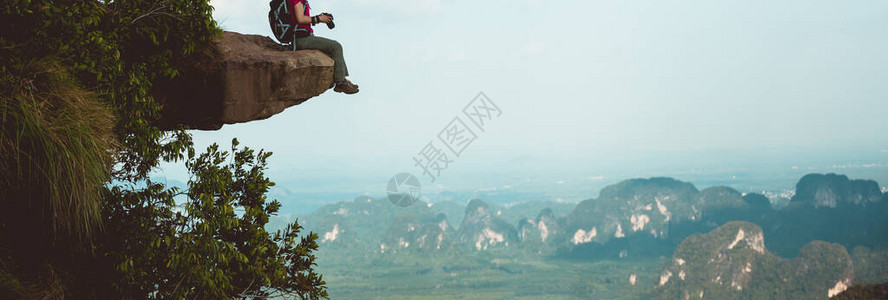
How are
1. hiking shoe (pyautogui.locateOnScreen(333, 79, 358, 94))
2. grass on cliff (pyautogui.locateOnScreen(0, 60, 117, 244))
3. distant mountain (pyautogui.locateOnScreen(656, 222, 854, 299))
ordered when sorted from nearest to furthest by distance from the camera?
grass on cliff (pyautogui.locateOnScreen(0, 60, 117, 244))
hiking shoe (pyautogui.locateOnScreen(333, 79, 358, 94))
distant mountain (pyautogui.locateOnScreen(656, 222, 854, 299))

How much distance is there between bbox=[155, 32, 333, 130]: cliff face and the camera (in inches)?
233

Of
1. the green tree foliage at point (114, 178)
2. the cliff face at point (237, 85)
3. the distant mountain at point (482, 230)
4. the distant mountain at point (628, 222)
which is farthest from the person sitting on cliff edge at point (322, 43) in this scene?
the distant mountain at point (482, 230)

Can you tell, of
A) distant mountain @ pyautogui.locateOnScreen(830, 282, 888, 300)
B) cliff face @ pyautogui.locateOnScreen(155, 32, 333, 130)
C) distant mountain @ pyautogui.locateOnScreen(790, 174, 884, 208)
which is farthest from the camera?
distant mountain @ pyautogui.locateOnScreen(790, 174, 884, 208)

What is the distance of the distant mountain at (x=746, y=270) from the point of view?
66625mm

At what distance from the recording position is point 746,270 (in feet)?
238

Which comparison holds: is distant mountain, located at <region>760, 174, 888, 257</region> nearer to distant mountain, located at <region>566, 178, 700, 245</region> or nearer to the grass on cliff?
distant mountain, located at <region>566, 178, 700, 245</region>

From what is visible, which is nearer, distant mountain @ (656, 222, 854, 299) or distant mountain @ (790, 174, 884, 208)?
distant mountain @ (656, 222, 854, 299)

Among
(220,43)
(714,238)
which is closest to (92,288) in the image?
(220,43)

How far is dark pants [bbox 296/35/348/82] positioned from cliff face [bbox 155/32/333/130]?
15cm

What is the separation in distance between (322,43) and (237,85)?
1.00 m

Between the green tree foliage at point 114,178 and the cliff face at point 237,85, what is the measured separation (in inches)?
6.2

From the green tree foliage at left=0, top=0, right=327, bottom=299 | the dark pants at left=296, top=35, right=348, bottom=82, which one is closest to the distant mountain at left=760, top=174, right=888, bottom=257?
the dark pants at left=296, top=35, right=348, bottom=82

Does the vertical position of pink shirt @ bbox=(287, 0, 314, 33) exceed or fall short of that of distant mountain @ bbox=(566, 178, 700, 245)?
it exceeds it

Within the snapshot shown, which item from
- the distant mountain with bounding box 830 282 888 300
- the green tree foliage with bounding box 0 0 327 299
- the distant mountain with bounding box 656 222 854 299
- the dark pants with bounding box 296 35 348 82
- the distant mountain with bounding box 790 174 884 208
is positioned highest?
the dark pants with bounding box 296 35 348 82
